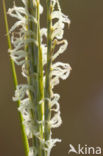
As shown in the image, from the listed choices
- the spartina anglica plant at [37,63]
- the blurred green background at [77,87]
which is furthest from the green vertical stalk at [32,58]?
the blurred green background at [77,87]

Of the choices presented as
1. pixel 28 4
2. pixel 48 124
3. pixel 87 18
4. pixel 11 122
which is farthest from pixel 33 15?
pixel 11 122

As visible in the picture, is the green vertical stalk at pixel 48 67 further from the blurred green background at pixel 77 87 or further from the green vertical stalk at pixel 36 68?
the blurred green background at pixel 77 87

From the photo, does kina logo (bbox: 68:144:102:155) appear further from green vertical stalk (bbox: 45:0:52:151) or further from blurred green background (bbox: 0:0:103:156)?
green vertical stalk (bbox: 45:0:52:151)

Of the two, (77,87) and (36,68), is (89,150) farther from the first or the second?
(36,68)

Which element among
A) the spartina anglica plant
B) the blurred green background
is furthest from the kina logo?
the spartina anglica plant

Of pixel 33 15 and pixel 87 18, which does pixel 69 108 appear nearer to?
pixel 87 18

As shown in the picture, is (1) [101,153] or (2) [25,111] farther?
(1) [101,153]
